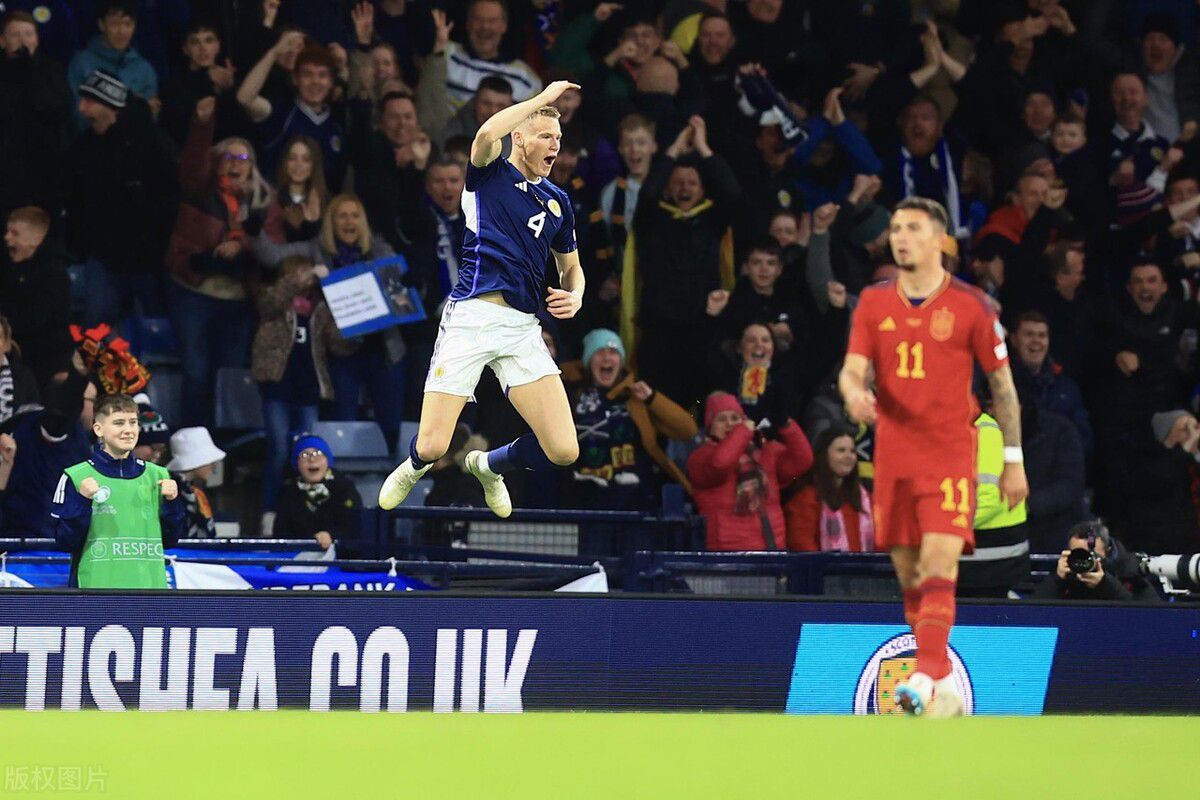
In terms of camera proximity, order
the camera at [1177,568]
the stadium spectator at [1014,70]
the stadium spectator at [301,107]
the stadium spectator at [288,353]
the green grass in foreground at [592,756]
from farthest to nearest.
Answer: the stadium spectator at [1014,70], the stadium spectator at [301,107], the stadium spectator at [288,353], the camera at [1177,568], the green grass in foreground at [592,756]

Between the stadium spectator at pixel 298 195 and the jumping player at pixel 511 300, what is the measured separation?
14.1 feet

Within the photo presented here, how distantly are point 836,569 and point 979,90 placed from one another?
19.8ft

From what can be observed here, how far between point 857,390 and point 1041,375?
6.52 meters

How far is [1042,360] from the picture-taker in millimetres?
13695

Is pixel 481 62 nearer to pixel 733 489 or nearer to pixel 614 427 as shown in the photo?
pixel 614 427

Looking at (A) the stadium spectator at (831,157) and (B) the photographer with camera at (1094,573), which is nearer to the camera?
(B) the photographer with camera at (1094,573)

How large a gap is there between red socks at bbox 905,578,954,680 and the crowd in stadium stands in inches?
175

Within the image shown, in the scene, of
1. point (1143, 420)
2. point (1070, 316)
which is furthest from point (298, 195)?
point (1143, 420)

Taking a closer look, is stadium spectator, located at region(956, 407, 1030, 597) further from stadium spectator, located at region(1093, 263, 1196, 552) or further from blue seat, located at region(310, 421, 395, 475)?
blue seat, located at region(310, 421, 395, 475)

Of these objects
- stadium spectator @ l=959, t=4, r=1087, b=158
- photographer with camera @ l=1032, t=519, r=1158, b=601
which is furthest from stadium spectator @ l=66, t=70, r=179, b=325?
photographer with camera @ l=1032, t=519, r=1158, b=601

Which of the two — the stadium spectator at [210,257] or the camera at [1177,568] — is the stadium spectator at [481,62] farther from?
the camera at [1177,568]

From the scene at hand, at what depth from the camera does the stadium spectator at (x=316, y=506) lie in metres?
12.0

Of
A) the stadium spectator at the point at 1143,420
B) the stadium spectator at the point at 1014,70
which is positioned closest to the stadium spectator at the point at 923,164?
the stadium spectator at the point at 1014,70

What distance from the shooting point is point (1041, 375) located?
1371 cm
